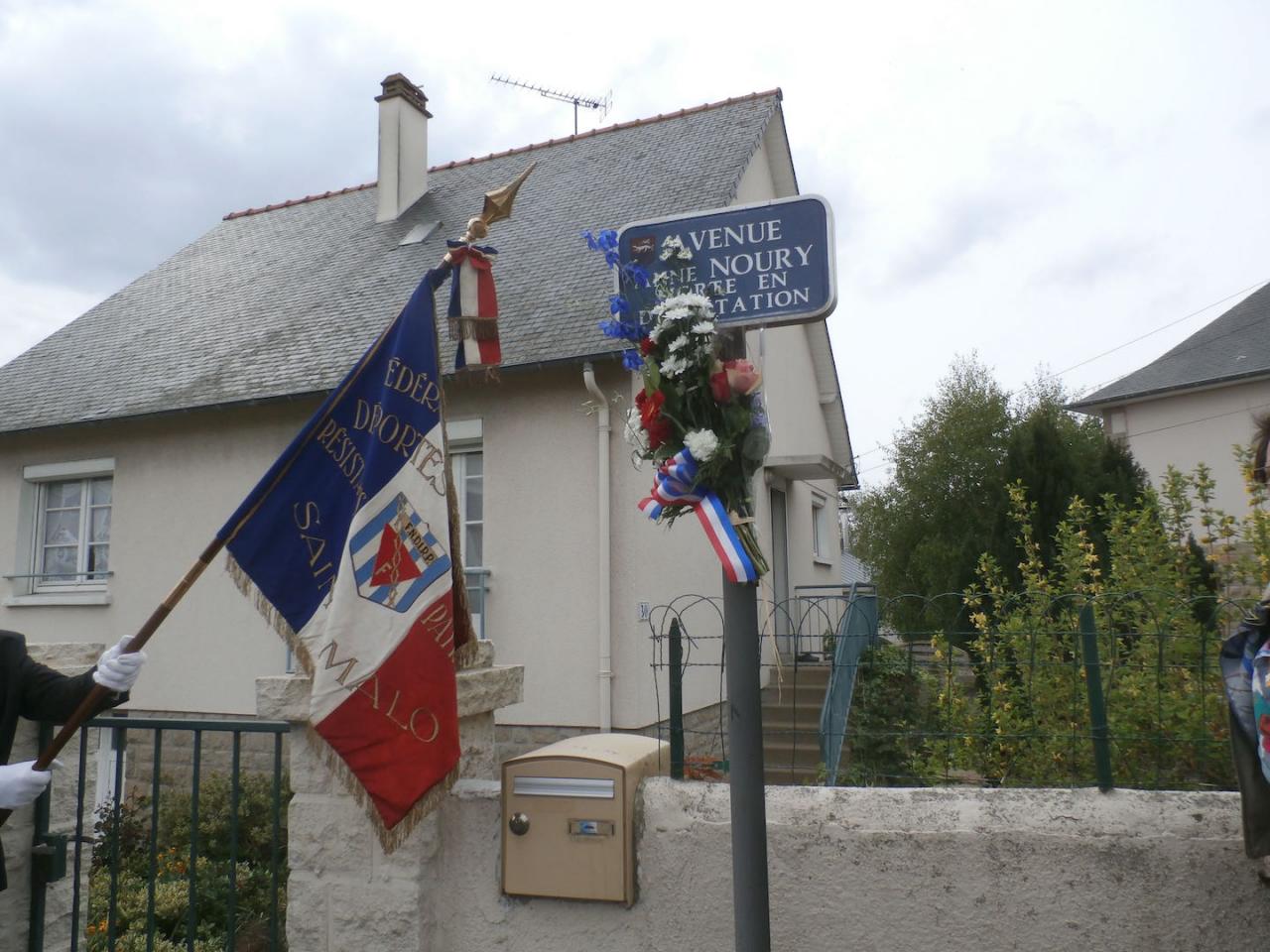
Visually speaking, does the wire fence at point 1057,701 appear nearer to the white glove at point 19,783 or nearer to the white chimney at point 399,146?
the white glove at point 19,783

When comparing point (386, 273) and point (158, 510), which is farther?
point (386, 273)

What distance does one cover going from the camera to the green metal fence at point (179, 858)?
3.07 metres

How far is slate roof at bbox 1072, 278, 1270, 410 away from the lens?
16.9m

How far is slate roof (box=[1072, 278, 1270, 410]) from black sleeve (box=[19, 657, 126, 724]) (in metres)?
18.3

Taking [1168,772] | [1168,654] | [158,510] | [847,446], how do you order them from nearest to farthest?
[1168,772] → [1168,654] → [158,510] → [847,446]

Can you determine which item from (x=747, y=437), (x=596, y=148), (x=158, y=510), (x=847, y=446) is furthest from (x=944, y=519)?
(x=747, y=437)

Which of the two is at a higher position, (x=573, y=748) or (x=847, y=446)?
(x=847, y=446)

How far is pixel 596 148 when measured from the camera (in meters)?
12.1

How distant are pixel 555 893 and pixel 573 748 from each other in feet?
1.33

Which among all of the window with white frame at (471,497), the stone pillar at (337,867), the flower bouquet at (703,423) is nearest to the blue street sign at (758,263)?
the flower bouquet at (703,423)

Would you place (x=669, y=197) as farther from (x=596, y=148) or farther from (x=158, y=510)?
(x=158, y=510)

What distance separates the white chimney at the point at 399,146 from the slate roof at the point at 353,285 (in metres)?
0.22

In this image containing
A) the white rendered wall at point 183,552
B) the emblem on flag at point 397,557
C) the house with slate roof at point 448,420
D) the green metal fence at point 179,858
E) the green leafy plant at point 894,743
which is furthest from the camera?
the white rendered wall at point 183,552

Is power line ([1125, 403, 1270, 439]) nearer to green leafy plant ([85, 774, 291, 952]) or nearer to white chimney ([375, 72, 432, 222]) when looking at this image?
white chimney ([375, 72, 432, 222])
